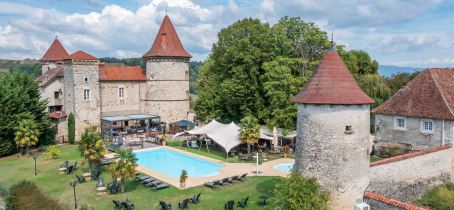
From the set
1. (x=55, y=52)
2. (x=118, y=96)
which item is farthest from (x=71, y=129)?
(x=55, y=52)

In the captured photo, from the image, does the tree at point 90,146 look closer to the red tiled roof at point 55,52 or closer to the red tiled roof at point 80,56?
the red tiled roof at point 80,56

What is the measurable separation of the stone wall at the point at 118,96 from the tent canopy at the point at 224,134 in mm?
12052

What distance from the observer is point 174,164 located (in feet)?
87.6

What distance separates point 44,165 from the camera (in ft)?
84.0

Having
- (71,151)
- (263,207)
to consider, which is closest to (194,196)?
(263,207)

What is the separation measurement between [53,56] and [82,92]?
15238mm

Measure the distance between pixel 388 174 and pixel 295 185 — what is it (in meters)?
6.20

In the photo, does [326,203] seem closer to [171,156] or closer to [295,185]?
[295,185]

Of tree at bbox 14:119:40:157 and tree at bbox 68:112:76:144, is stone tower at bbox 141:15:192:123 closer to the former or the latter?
tree at bbox 68:112:76:144

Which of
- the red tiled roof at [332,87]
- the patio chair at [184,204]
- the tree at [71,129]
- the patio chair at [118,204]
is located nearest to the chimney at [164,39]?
the tree at [71,129]

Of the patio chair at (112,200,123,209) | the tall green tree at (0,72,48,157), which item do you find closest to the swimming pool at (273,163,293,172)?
the patio chair at (112,200,123,209)

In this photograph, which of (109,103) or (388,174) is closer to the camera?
(388,174)

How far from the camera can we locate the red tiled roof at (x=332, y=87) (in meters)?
14.3

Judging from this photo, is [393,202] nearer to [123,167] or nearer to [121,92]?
[123,167]
